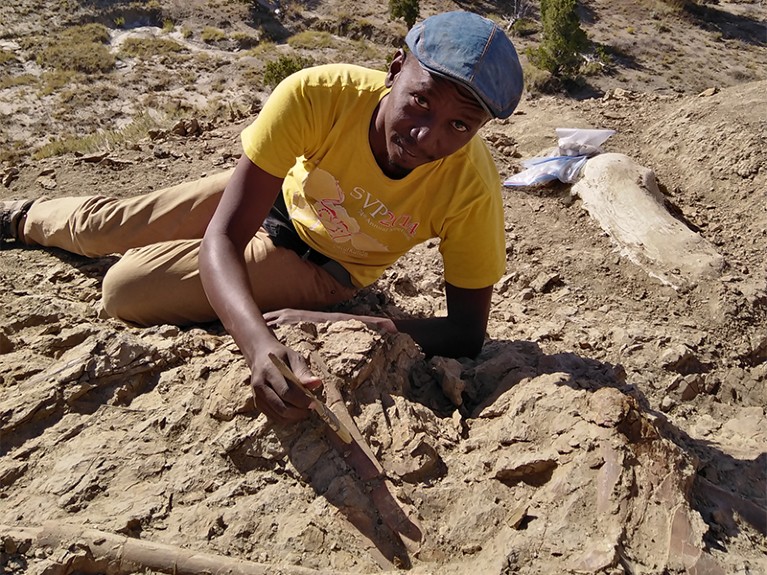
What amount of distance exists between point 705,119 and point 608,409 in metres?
4.39

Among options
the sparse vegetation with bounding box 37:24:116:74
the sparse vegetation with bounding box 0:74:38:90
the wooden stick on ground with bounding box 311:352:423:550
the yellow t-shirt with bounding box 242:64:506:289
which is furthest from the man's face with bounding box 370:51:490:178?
the sparse vegetation with bounding box 37:24:116:74

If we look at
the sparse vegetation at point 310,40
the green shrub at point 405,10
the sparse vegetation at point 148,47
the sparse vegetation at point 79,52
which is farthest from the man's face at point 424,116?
the green shrub at point 405,10

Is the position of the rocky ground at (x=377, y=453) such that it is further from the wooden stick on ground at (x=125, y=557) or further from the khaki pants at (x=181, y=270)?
the khaki pants at (x=181, y=270)

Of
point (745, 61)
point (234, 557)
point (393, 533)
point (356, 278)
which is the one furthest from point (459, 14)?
point (745, 61)

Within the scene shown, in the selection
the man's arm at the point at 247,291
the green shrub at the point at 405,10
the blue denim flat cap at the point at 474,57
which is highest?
the blue denim flat cap at the point at 474,57

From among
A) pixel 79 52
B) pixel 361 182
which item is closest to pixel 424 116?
pixel 361 182

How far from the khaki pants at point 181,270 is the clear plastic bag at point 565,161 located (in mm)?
2563

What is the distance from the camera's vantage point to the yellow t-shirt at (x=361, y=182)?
6.11ft

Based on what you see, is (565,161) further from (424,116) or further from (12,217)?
(12,217)

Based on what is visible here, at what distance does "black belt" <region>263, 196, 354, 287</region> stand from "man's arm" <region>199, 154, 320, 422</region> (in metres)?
0.39

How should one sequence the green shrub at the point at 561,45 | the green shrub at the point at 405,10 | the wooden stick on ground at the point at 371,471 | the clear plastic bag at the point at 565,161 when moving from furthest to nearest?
the green shrub at the point at 405,10
the green shrub at the point at 561,45
the clear plastic bag at the point at 565,161
the wooden stick on ground at the point at 371,471

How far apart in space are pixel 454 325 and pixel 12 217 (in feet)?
7.60

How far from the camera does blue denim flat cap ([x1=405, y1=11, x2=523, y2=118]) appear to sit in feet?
5.00

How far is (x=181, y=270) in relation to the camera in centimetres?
225
